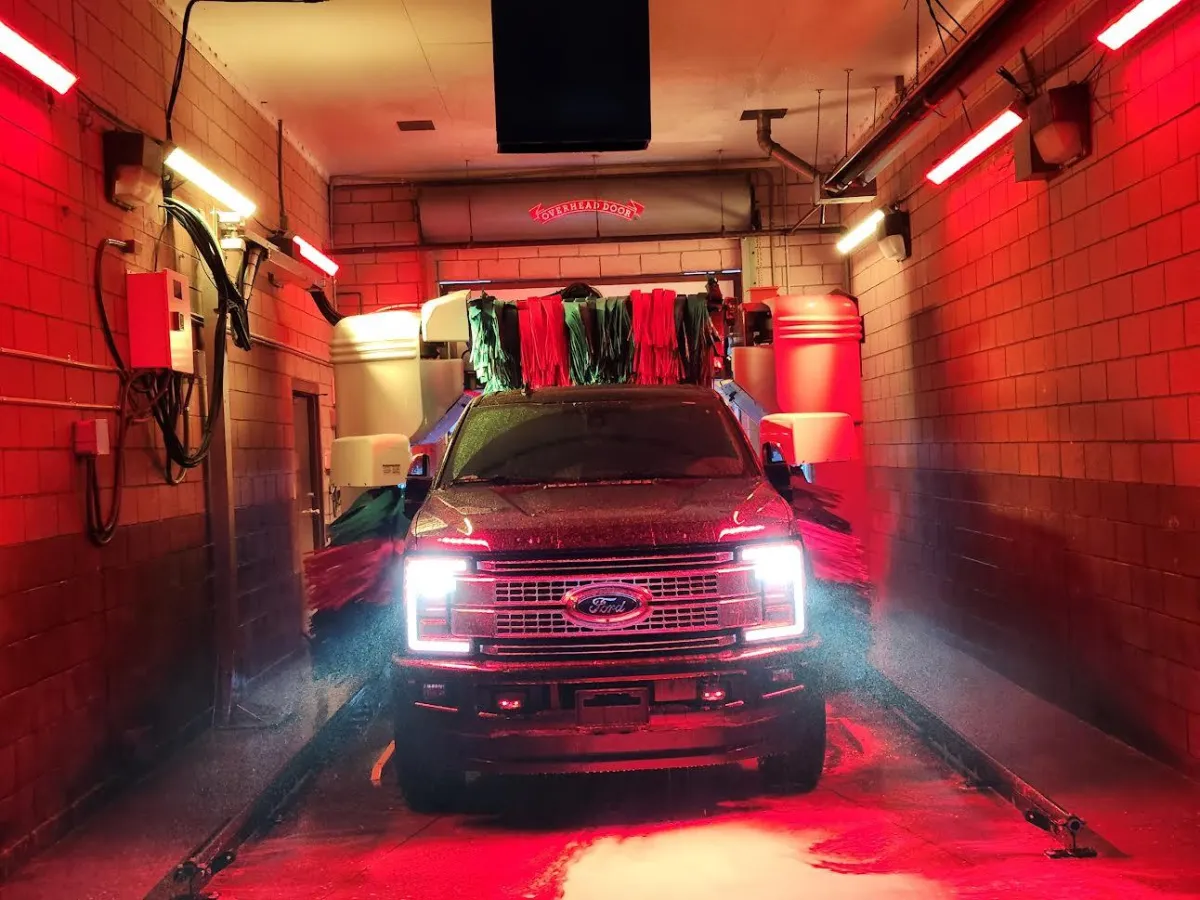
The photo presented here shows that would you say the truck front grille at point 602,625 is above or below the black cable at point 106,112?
below

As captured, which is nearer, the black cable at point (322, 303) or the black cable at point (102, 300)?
the black cable at point (102, 300)

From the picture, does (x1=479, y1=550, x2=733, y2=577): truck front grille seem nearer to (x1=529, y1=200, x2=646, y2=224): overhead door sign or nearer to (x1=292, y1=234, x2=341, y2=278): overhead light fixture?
(x1=292, y1=234, x2=341, y2=278): overhead light fixture

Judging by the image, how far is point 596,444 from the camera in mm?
5617

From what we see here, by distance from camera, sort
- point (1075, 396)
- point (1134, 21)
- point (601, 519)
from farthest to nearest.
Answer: point (1075, 396), point (1134, 21), point (601, 519)

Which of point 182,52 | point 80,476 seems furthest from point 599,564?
point 182,52

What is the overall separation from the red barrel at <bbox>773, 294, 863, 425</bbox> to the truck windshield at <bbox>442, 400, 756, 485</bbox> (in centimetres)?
197

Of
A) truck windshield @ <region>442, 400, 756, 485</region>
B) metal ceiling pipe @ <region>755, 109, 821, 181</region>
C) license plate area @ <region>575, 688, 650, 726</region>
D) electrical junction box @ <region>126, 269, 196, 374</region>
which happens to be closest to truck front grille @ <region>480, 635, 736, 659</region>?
license plate area @ <region>575, 688, 650, 726</region>

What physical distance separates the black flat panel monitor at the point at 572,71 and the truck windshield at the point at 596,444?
5.17 feet

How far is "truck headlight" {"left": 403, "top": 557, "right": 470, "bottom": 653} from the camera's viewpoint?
15.0 ft

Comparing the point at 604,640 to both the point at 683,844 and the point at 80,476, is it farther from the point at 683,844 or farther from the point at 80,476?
the point at 80,476

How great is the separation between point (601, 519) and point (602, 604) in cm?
38

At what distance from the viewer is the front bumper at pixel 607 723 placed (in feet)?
14.4

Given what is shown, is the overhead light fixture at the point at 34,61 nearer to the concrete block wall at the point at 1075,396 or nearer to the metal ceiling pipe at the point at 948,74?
the metal ceiling pipe at the point at 948,74

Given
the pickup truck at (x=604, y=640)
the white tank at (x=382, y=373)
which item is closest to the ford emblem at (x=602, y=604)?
the pickup truck at (x=604, y=640)
